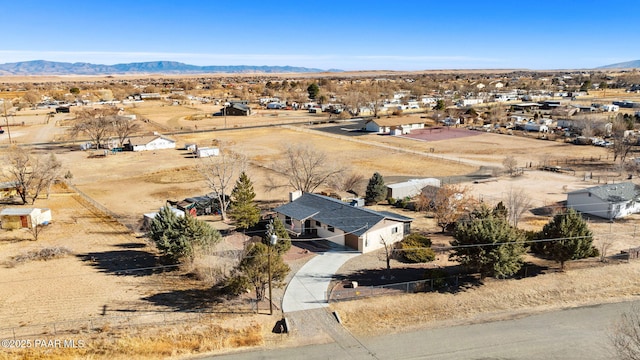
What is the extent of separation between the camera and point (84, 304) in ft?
83.0

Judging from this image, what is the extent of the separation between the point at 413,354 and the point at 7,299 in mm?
22393

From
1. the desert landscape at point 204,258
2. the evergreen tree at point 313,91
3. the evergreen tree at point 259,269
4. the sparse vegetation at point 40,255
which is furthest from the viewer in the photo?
the evergreen tree at point 313,91

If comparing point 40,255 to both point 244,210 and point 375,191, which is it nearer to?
point 244,210

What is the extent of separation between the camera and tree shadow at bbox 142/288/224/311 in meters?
25.2

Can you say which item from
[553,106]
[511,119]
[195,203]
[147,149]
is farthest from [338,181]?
[553,106]

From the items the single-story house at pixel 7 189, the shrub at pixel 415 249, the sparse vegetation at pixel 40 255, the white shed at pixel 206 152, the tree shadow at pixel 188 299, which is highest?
the white shed at pixel 206 152

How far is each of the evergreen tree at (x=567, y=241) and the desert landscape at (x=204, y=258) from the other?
1.19 meters

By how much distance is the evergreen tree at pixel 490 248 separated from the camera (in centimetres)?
2661

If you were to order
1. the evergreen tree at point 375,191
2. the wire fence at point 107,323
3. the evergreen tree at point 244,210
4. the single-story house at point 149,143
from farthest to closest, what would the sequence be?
the single-story house at point 149,143 < the evergreen tree at point 375,191 < the evergreen tree at point 244,210 < the wire fence at point 107,323

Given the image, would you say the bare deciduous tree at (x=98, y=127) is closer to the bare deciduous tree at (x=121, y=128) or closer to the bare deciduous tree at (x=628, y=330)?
the bare deciduous tree at (x=121, y=128)

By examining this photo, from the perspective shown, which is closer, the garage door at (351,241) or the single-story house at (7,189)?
the garage door at (351,241)

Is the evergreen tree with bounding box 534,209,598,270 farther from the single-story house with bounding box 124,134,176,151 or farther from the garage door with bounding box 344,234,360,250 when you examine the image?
the single-story house with bounding box 124,134,176,151

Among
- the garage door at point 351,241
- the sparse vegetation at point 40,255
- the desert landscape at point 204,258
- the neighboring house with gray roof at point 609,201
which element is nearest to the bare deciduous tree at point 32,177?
the desert landscape at point 204,258

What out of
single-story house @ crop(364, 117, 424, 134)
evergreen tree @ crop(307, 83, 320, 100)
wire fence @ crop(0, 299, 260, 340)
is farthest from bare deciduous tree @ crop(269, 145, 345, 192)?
evergreen tree @ crop(307, 83, 320, 100)
